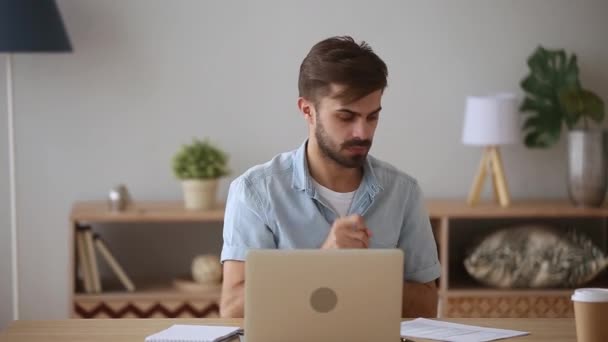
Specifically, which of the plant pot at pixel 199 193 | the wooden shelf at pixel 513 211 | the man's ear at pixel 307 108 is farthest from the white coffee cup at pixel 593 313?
the plant pot at pixel 199 193

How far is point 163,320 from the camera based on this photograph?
244 cm

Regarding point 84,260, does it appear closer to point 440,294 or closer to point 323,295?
point 440,294

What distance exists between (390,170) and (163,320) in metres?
0.76

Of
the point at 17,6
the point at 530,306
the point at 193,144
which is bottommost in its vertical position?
the point at 530,306

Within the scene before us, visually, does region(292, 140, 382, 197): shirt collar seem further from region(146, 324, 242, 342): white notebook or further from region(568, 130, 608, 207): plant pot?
region(568, 130, 608, 207): plant pot

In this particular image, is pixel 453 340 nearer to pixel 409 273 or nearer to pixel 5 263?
pixel 409 273

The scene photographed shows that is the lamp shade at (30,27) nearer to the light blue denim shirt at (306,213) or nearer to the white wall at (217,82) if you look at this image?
the white wall at (217,82)

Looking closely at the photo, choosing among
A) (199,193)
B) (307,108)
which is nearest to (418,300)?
(307,108)

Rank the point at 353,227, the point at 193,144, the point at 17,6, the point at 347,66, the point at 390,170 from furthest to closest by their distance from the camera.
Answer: the point at 193,144 < the point at 17,6 < the point at 390,170 < the point at 347,66 < the point at 353,227

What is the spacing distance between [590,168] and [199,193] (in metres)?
1.53

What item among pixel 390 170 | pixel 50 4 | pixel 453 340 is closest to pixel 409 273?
pixel 390 170

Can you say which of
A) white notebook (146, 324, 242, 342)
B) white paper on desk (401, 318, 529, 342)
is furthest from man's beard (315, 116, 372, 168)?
white notebook (146, 324, 242, 342)

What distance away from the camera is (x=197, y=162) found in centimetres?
418

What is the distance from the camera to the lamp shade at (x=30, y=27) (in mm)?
3986
